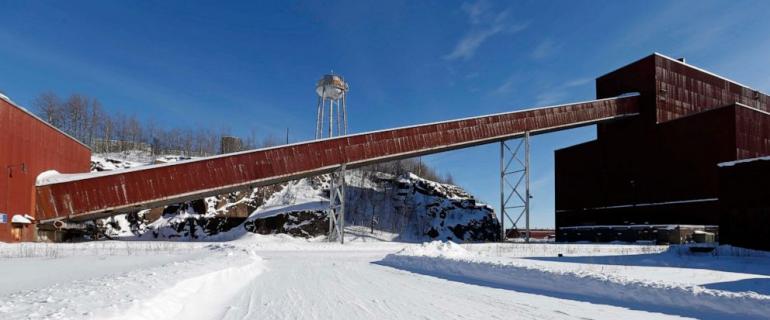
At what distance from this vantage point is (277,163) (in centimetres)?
2970

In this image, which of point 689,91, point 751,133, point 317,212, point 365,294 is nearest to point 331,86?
point 317,212

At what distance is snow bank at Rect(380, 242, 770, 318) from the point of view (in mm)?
7562

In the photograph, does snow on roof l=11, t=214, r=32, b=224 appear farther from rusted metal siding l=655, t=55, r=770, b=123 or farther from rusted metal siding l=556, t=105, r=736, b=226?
rusted metal siding l=655, t=55, r=770, b=123

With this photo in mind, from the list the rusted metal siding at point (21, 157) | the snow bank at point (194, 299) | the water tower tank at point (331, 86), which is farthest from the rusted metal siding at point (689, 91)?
the rusted metal siding at point (21, 157)

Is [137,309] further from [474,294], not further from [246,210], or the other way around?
[246,210]

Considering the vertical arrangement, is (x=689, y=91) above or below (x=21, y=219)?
above

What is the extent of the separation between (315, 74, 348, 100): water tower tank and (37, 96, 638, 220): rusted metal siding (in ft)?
67.4

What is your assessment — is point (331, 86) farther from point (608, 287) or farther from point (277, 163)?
point (608, 287)

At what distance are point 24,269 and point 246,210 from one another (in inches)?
1201

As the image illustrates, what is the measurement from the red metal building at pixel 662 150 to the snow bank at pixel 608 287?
30138 mm

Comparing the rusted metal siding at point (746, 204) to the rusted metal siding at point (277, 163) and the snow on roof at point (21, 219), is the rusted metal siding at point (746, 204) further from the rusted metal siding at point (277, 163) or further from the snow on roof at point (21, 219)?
the snow on roof at point (21, 219)

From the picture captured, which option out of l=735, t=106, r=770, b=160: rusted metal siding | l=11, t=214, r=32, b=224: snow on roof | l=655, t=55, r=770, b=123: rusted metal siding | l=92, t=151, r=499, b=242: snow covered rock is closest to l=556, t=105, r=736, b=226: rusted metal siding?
l=735, t=106, r=770, b=160: rusted metal siding

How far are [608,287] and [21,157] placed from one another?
27.7 m

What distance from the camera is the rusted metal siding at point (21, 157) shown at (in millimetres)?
22859
